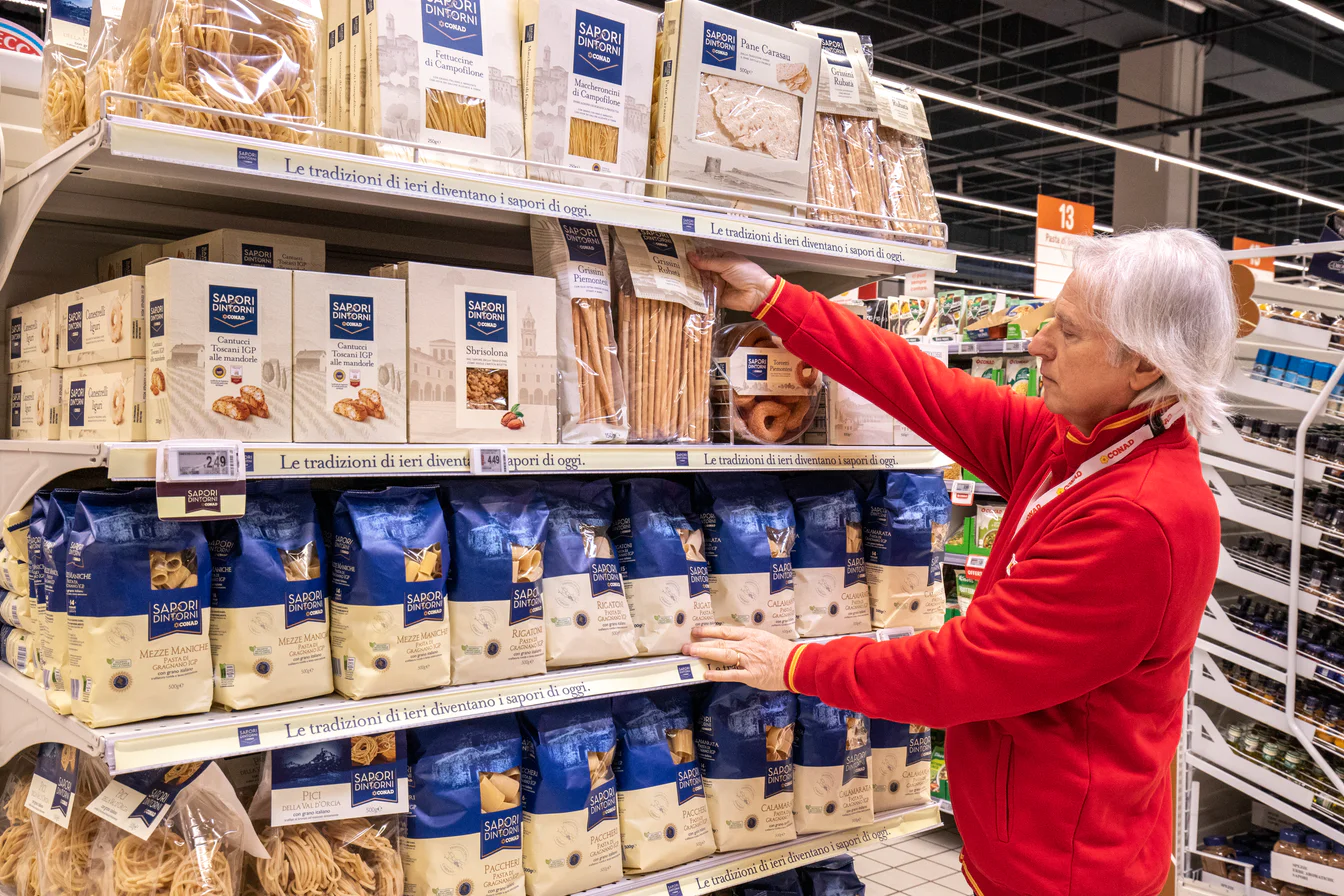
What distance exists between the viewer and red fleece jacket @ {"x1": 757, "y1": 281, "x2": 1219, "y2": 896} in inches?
72.0

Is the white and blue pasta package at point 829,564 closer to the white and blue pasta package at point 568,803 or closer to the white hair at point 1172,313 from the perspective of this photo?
the white and blue pasta package at point 568,803

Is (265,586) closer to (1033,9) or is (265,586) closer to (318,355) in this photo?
(318,355)

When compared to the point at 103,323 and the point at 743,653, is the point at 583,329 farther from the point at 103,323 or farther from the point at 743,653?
the point at 103,323

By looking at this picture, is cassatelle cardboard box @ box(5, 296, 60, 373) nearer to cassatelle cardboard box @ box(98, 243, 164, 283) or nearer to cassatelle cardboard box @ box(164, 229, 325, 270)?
cassatelle cardboard box @ box(98, 243, 164, 283)

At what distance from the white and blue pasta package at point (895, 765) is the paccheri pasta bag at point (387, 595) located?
4.24 ft

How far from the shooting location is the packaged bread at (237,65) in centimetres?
165

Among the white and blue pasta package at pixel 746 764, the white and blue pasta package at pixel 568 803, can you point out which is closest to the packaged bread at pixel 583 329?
the white and blue pasta package at pixel 568 803

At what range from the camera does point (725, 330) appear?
2.54 meters

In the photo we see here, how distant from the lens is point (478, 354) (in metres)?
1.98

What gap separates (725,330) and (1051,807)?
127 cm

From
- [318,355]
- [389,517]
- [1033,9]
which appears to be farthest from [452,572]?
[1033,9]

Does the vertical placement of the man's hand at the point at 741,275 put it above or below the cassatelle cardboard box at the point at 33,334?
above

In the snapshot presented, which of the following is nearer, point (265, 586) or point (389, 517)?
point (265, 586)

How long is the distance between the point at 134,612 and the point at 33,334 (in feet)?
2.51
